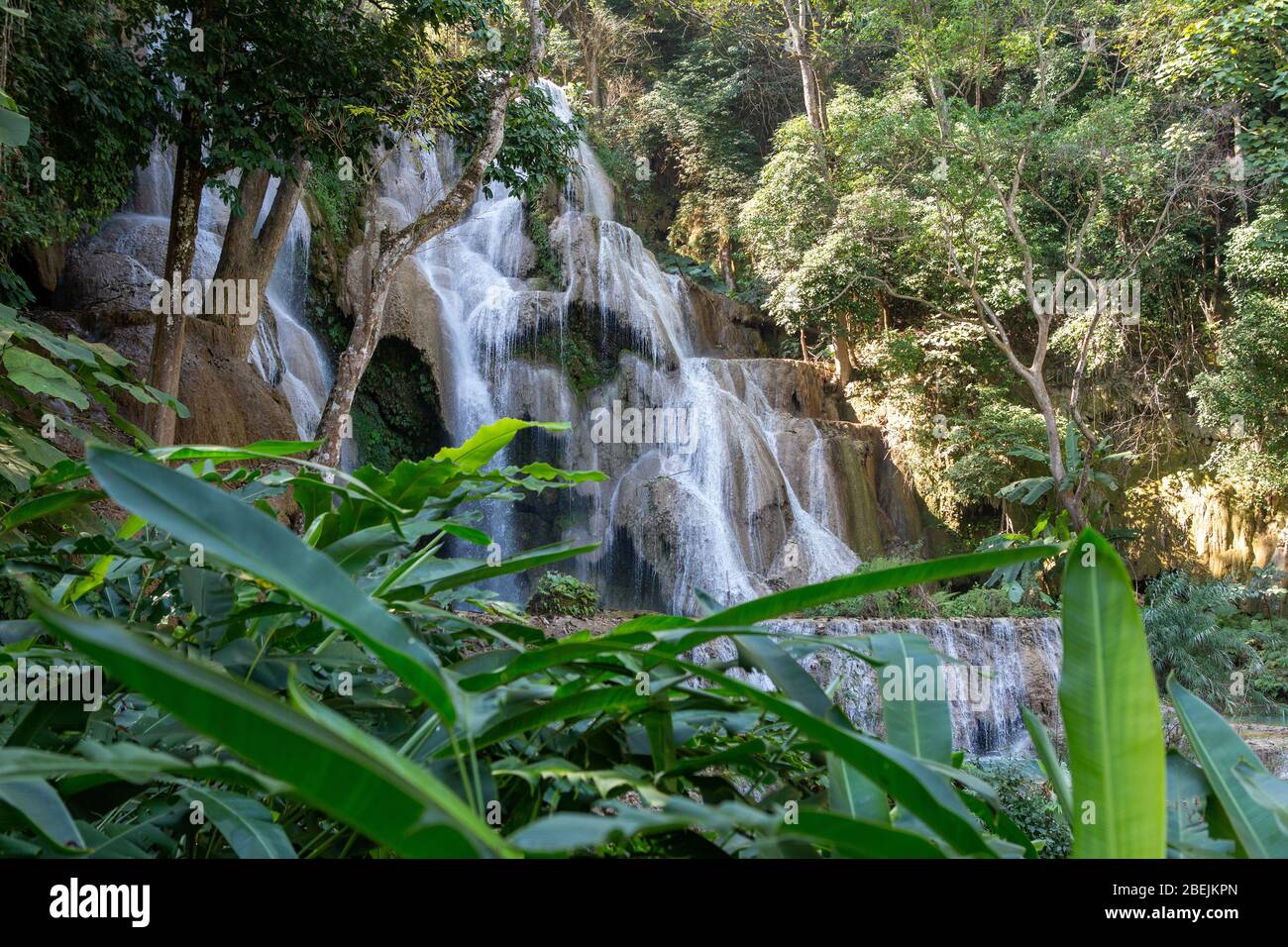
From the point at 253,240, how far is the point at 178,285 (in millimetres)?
1250

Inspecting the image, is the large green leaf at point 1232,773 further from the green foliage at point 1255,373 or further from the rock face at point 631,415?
the green foliage at point 1255,373

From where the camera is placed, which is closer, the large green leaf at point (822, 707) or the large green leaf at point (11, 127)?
the large green leaf at point (822, 707)

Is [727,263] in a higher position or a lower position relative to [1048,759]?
higher

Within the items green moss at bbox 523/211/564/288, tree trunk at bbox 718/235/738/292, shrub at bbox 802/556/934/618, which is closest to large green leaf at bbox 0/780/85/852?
shrub at bbox 802/556/934/618

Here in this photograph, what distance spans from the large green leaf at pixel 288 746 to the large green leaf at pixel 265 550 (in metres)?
0.11

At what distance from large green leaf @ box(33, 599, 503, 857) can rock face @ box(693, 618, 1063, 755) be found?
7.64 meters

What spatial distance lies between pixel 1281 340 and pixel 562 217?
35.0 feet

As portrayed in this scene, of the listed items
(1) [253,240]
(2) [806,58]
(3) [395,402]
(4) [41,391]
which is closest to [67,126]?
(1) [253,240]

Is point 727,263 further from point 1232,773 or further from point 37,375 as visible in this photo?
point 1232,773

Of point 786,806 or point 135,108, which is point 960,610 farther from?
point 786,806

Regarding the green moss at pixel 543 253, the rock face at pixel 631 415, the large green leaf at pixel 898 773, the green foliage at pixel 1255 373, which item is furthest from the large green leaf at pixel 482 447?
the green foliage at pixel 1255 373

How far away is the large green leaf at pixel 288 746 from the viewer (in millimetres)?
417

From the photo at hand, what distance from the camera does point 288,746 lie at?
0.42m
